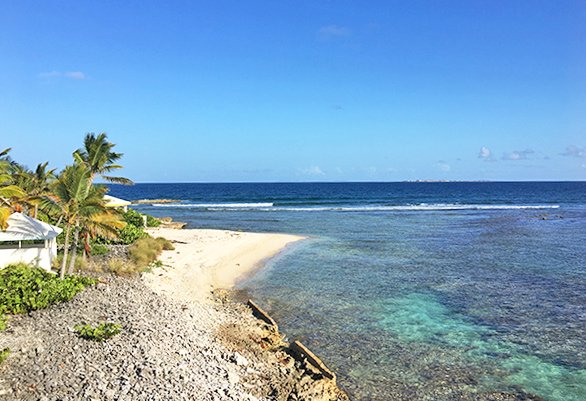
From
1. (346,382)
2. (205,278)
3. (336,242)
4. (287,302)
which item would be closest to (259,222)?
(336,242)

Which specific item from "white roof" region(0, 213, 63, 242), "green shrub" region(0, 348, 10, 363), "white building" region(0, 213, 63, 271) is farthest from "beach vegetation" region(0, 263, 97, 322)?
"green shrub" region(0, 348, 10, 363)

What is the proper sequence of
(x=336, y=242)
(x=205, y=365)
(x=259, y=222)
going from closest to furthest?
(x=205, y=365), (x=336, y=242), (x=259, y=222)

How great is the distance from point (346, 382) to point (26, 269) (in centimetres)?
1155

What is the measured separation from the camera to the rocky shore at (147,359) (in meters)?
8.50

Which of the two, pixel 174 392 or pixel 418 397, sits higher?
pixel 174 392

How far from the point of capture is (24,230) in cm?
1532

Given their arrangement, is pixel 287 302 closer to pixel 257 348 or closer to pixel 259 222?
pixel 257 348

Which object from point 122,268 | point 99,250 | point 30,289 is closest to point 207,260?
point 99,250

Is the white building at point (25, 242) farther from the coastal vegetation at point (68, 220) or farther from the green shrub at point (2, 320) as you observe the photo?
the green shrub at point (2, 320)

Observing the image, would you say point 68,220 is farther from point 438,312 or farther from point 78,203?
point 438,312

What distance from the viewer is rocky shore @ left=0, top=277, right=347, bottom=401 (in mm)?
8500

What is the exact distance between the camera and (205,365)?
10.3 meters

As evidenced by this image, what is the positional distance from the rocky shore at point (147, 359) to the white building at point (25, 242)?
3.32 m

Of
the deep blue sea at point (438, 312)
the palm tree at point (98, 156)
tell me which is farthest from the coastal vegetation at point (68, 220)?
the deep blue sea at point (438, 312)
